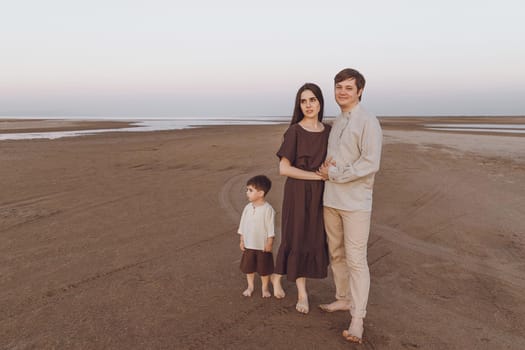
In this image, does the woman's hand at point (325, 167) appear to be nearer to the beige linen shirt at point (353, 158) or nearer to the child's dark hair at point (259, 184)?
the beige linen shirt at point (353, 158)

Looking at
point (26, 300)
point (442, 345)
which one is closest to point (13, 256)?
point (26, 300)

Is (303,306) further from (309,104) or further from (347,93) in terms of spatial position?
(347,93)

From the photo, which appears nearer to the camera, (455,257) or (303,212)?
(303,212)

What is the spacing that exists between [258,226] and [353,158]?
1224mm

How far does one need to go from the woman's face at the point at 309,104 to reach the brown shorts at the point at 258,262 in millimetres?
1496

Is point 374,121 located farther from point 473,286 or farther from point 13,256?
point 13,256

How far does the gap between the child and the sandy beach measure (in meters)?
0.38

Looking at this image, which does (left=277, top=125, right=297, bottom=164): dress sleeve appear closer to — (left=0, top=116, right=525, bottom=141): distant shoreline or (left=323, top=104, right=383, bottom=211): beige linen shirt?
(left=323, top=104, right=383, bottom=211): beige linen shirt

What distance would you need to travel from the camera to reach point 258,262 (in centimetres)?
347

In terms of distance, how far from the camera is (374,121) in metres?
2.67

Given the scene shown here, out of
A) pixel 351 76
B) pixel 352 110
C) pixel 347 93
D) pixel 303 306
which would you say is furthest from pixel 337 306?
pixel 351 76

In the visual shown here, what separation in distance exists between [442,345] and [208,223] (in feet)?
13.3

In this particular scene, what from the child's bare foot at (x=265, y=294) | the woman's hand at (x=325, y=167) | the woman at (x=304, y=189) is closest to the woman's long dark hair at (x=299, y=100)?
the woman at (x=304, y=189)

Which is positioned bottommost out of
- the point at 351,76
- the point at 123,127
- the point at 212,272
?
the point at 123,127
